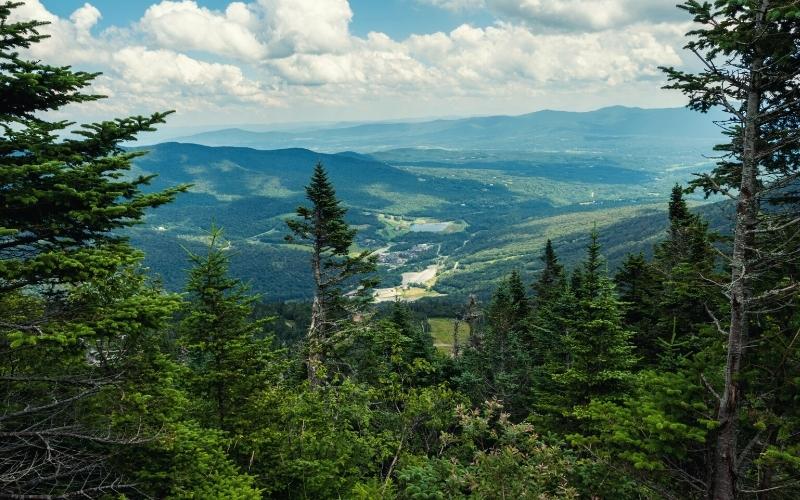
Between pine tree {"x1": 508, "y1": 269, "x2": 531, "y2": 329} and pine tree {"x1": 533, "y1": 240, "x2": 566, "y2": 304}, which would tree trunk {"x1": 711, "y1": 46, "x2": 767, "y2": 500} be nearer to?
pine tree {"x1": 508, "y1": 269, "x2": 531, "y2": 329}

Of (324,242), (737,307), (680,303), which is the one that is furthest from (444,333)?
(737,307)

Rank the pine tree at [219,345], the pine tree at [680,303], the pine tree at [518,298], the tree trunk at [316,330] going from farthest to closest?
the pine tree at [518,298], the tree trunk at [316,330], the pine tree at [680,303], the pine tree at [219,345]

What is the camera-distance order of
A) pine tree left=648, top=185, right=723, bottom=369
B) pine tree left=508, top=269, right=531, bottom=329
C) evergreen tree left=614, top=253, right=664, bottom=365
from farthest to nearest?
pine tree left=508, top=269, right=531, bottom=329, evergreen tree left=614, top=253, right=664, bottom=365, pine tree left=648, top=185, right=723, bottom=369

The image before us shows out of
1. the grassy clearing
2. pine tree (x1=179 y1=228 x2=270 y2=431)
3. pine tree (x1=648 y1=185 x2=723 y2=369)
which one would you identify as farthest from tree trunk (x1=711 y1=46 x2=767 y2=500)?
the grassy clearing

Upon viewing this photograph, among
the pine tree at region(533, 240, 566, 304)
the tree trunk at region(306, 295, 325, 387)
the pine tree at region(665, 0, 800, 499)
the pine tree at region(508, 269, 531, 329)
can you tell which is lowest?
the pine tree at region(508, 269, 531, 329)

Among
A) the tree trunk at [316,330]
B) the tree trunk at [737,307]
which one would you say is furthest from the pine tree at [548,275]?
the tree trunk at [737,307]

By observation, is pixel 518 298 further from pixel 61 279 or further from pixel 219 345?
pixel 61 279

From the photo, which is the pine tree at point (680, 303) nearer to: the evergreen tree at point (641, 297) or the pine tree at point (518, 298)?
the evergreen tree at point (641, 297)

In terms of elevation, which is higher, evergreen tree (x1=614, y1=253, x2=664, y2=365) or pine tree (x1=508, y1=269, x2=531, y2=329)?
evergreen tree (x1=614, y1=253, x2=664, y2=365)
